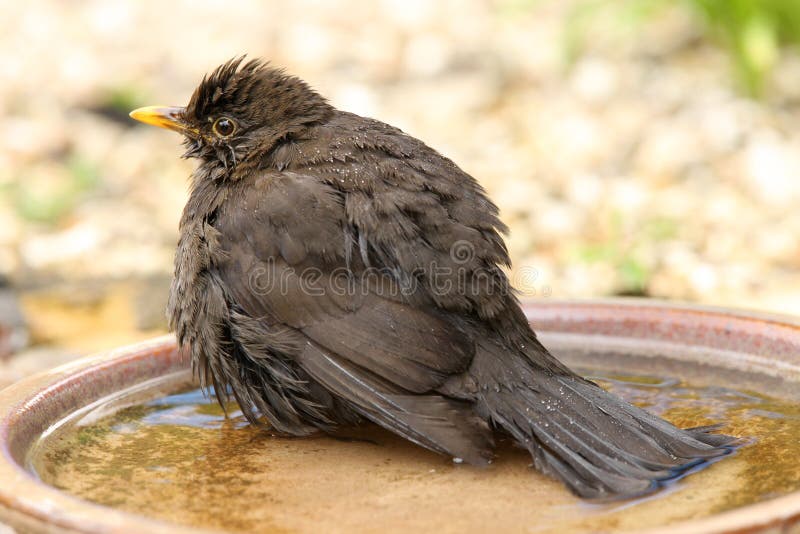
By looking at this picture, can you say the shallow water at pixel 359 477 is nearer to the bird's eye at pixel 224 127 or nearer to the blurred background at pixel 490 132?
A: the bird's eye at pixel 224 127

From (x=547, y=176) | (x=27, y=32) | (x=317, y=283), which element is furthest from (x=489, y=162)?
(x=27, y=32)

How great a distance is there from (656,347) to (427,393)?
48.7 inches

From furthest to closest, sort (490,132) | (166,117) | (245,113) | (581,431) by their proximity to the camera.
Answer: (490,132)
(166,117)
(245,113)
(581,431)

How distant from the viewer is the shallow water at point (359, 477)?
105 inches

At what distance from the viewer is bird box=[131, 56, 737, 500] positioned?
3.05 metres

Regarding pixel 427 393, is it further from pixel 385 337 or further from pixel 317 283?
pixel 317 283

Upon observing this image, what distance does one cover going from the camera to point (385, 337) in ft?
10.5

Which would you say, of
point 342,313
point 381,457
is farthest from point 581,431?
point 342,313

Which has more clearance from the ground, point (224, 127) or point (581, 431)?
point (224, 127)

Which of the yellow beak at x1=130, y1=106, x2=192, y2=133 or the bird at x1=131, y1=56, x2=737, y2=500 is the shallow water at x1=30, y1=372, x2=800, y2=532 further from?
the yellow beak at x1=130, y1=106, x2=192, y2=133

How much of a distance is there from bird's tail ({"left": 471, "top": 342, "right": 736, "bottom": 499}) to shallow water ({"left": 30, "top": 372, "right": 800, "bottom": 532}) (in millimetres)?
56

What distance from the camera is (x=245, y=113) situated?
3.90 metres

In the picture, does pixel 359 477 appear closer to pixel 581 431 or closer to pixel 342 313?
pixel 342 313

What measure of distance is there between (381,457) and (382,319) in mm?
420
